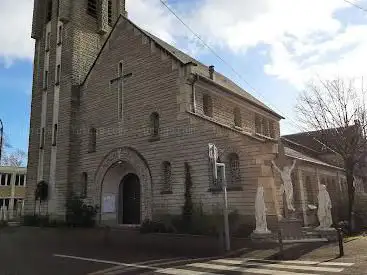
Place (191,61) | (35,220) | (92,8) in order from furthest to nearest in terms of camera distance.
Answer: (92,8) < (35,220) < (191,61)

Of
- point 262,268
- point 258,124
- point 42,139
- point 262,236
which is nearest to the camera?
point 262,268

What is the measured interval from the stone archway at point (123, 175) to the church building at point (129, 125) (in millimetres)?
64

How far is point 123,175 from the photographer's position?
79.8 ft

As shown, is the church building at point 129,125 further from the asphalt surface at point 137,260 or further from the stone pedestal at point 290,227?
the asphalt surface at point 137,260

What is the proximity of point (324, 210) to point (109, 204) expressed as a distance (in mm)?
13108

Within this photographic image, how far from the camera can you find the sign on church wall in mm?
23422

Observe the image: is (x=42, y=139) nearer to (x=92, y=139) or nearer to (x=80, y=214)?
(x=92, y=139)

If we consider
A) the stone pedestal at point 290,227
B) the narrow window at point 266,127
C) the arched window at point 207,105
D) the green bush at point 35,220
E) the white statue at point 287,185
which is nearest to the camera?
the stone pedestal at point 290,227

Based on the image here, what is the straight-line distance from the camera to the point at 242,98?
25.9m

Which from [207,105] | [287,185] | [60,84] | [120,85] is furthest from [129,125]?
[287,185]

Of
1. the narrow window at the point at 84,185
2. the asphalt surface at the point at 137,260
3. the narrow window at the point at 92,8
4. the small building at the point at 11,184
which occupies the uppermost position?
the narrow window at the point at 92,8

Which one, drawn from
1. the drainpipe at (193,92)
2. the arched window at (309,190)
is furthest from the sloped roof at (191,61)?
the arched window at (309,190)

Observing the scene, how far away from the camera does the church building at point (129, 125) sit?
18375 millimetres

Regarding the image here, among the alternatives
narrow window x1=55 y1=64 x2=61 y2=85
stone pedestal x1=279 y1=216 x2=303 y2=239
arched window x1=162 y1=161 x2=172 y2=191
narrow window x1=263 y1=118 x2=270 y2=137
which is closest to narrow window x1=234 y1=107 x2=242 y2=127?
narrow window x1=263 y1=118 x2=270 y2=137
